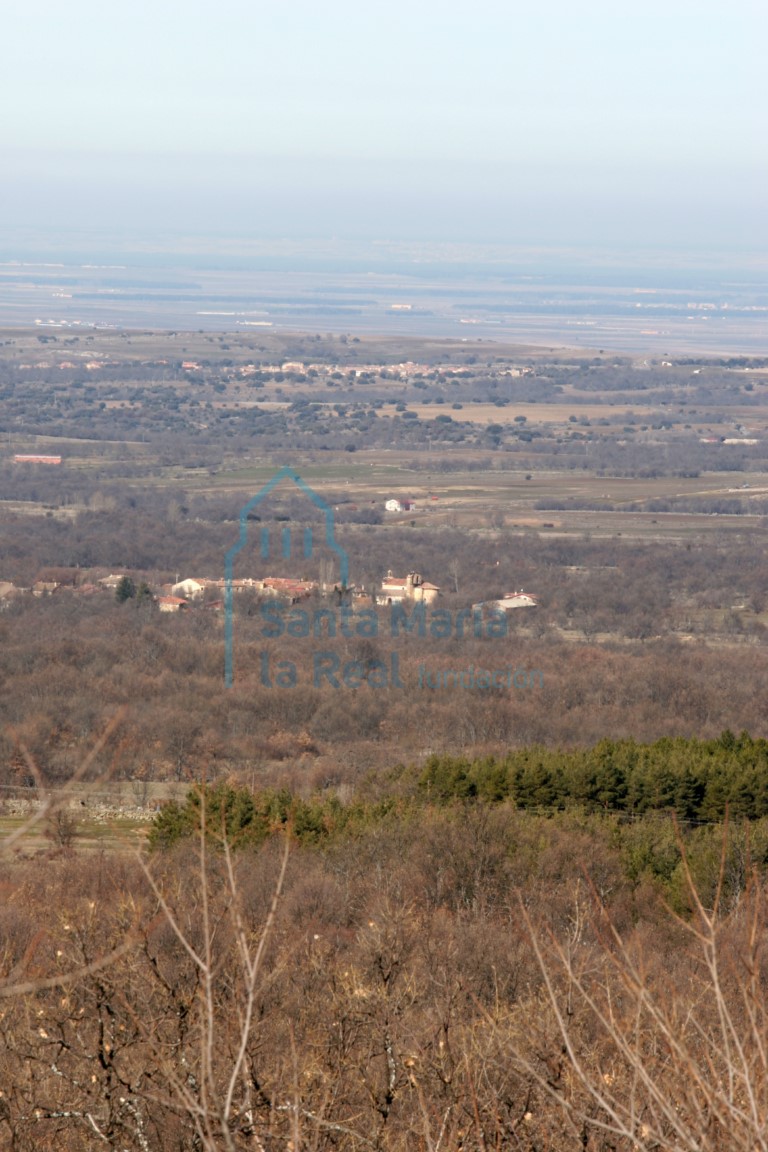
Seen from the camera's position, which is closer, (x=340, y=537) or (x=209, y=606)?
(x=209, y=606)

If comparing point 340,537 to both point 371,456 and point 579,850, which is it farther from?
point 579,850

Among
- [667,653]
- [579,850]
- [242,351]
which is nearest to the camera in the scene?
[579,850]

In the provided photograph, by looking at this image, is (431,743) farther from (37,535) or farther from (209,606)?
(37,535)

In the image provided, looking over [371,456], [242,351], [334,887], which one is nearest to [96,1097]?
[334,887]

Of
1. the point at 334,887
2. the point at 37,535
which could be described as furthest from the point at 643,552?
the point at 334,887

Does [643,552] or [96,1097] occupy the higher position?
[96,1097]

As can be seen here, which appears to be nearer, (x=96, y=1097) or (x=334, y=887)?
(x=96, y=1097)

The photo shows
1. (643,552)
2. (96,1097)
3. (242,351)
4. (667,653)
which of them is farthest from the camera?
(242,351)

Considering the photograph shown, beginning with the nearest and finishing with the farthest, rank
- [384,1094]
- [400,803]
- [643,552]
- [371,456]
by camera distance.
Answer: [384,1094] → [400,803] → [643,552] → [371,456]

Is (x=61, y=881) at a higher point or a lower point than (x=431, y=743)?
higher
